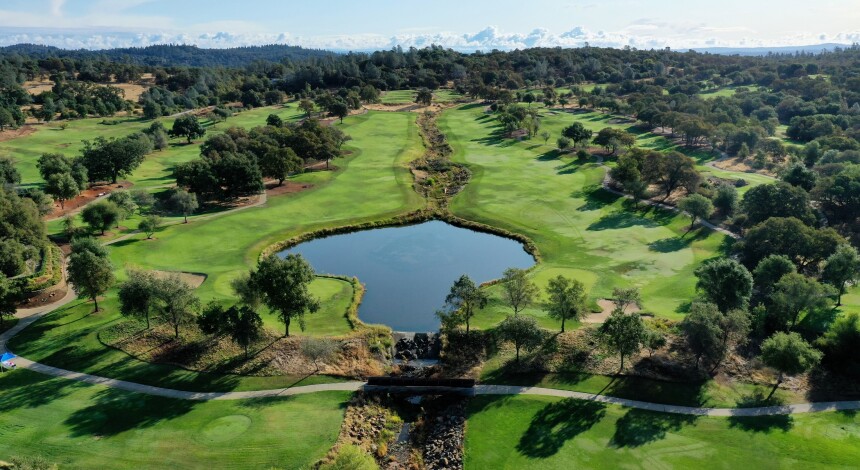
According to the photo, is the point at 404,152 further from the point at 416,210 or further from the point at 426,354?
the point at 426,354

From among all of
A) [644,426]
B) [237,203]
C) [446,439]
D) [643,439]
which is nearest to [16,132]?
[237,203]

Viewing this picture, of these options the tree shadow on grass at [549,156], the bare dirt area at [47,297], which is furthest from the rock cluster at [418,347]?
the tree shadow on grass at [549,156]

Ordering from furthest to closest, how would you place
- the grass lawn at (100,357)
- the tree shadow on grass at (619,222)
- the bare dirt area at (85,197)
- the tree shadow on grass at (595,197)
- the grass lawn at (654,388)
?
the tree shadow on grass at (595,197) → the bare dirt area at (85,197) → the tree shadow on grass at (619,222) → the grass lawn at (100,357) → the grass lawn at (654,388)

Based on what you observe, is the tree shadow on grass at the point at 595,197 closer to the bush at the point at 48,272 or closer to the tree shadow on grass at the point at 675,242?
the tree shadow on grass at the point at 675,242

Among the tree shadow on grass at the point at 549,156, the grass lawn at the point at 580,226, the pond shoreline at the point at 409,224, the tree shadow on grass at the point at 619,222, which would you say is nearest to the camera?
the grass lawn at the point at 580,226

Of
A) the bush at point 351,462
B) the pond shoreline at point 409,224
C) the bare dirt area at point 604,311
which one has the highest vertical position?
the pond shoreline at point 409,224

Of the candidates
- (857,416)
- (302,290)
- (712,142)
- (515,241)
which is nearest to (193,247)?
(302,290)
